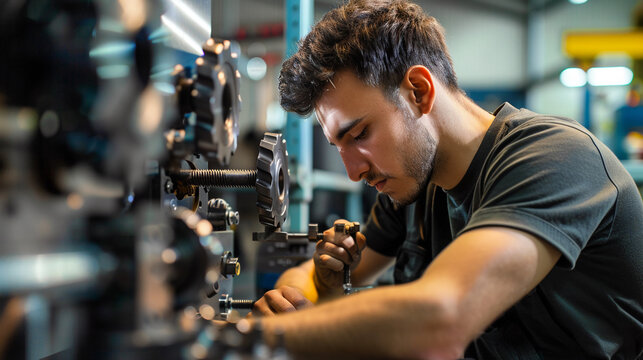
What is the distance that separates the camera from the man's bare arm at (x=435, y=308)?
510 mm

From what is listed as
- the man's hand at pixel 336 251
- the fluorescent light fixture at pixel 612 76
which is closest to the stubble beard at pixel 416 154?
the man's hand at pixel 336 251

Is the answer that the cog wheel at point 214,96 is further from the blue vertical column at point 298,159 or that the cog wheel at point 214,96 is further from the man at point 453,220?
the blue vertical column at point 298,159

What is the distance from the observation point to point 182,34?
65 centimetres

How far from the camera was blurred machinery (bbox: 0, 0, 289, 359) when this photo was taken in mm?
427

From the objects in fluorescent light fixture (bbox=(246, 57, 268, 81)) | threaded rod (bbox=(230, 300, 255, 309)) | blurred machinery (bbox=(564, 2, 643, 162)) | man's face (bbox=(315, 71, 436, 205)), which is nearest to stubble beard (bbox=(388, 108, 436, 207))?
man's face (bbox=(315, 71, 436, 205))

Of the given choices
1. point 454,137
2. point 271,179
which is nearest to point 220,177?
point 271,179

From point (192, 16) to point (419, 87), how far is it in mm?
449

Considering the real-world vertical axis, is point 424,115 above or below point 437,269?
above

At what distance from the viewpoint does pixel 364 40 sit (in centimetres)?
93

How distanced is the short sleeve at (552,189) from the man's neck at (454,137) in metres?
0.17

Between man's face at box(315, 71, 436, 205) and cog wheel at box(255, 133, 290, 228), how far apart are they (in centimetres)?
20

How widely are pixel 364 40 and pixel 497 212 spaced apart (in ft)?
1.44

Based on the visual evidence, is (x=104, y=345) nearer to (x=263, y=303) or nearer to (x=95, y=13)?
(x=95, y=13)

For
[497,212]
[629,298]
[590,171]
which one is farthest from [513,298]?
[629,298]
